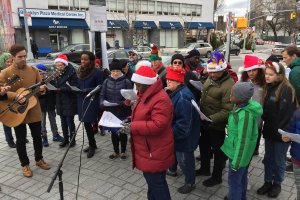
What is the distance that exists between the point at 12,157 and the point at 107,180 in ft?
7.04

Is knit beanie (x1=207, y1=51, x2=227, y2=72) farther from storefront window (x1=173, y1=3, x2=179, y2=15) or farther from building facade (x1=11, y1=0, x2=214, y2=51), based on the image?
storefront window (x1=173, y1=3, x2=179, y2=15)

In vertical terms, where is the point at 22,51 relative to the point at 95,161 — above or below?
above

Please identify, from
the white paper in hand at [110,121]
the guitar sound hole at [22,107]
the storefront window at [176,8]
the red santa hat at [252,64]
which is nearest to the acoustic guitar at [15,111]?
the guitar sound hole at [22,107]

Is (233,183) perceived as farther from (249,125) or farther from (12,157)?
(12,157)

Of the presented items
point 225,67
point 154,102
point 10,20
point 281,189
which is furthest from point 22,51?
point 10,20

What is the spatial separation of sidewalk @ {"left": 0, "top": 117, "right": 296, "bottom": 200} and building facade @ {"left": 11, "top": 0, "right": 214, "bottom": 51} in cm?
2287

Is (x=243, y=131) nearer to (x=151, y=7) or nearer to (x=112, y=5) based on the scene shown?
(x=112, y=5)

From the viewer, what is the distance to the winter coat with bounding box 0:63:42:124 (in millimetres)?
4285

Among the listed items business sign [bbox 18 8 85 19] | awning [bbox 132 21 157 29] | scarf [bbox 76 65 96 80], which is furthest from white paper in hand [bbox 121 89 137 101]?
awning [bbox 132 21 157 29]

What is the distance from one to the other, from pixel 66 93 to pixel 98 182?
187cm

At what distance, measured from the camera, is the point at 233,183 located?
3219 millimetres

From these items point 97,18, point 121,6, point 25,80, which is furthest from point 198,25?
point 25,80

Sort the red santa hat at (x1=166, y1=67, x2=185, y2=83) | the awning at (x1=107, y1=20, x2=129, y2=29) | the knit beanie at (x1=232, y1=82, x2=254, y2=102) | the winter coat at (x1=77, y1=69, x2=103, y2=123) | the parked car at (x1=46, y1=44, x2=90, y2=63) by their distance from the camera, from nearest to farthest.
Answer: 1. the knit beanie at (x1=232, y1=82, x2=254, y2=102)
2. the red santa hat at (x1=166, y1=67, x2=185, y2=83)
3. the winter coat at (x1=77, y1=69, x2=103, y2=123)
4. the parked car at (x1=46, y1=44, x2=90, y2=63)
5. the awning at (x1=107, y1=20, x2=129, y2=29)

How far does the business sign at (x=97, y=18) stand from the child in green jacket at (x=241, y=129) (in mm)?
Answer: 4530
